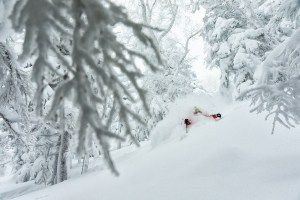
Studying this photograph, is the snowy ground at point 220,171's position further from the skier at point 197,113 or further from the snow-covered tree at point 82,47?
the snow-covered tree at point 82,47

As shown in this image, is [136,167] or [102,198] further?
[136,167]

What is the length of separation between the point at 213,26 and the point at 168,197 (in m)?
16.0

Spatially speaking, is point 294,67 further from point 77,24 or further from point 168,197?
point 77,24

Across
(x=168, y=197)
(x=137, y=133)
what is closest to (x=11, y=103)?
(x=168, y=197)

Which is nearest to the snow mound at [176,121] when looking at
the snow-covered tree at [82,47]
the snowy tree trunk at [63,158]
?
the snowy tree trunk at [63,158]

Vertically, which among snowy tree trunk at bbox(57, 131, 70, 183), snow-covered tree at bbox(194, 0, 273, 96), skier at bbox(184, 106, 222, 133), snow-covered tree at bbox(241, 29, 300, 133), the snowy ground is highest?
snow-covered tree at bbox(194, 0, 273, 96)

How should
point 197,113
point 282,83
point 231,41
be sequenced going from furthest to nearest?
point 231,41 < point 197,113 < point 282,83

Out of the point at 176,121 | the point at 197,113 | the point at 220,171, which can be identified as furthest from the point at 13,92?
the point at 197,113

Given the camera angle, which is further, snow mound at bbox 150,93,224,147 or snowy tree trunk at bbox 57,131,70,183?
snowy tree trunk at bbox 57,131,70,183

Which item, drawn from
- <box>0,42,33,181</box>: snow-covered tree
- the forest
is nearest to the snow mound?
the forest

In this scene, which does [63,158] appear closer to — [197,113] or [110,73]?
[197,113]

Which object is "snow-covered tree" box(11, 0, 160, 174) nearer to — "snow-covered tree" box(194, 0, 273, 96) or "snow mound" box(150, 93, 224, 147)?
Answer: "snow mound" box(150, 93, 224, 147)

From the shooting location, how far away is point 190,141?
28.9ft

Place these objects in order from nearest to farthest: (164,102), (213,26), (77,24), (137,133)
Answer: (77,24), (213,26), (164,102), (137,133)
